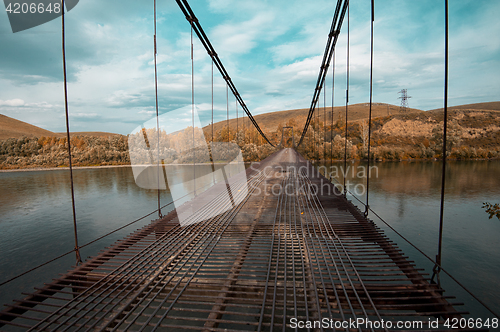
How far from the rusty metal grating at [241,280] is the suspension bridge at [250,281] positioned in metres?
0.01

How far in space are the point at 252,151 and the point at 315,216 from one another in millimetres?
33167

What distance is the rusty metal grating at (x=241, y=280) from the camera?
217 cm

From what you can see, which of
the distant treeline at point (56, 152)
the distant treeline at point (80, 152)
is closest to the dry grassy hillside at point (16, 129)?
the distant treeline at point (56, 152)

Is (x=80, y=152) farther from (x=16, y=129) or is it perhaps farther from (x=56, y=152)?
(x=16, y=129)

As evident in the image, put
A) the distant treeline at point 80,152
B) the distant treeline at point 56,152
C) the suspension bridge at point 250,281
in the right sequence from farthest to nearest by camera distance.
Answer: the distant treeline at point 80,152 → the distant treeline at point 56,152 → the suspension bridge at point 250,281

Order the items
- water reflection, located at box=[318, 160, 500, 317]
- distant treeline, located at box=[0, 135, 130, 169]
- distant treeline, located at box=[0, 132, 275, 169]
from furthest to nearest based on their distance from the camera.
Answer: distant treeline, located at box=[0, 132, 275, 169]
distant treeline, located at box=[0, 135, 130, 169]
water reflection, located at box=[318, 160, 500, 317]

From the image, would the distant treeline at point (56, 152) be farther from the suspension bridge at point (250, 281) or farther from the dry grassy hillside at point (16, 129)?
the suspension bridge at point (250, 281)

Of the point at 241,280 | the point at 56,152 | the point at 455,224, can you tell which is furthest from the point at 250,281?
the point at 56,152

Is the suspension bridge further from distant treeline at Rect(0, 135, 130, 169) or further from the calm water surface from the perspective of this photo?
distant treeline at Rect(0, 135, 130, 169)

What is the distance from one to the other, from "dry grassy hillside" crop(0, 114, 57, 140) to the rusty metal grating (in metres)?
81.2

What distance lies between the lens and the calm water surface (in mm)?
7500

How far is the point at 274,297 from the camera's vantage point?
7.87 feet

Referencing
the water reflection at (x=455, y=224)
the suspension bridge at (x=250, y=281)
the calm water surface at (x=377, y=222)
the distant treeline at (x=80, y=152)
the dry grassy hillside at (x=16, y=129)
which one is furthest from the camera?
the dry grassy hillside at (x=16, y=129)

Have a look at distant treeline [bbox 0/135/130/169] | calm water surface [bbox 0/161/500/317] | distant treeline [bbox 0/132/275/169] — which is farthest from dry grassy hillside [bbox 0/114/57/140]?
calm water surface [bbox 0/161/500/317]
